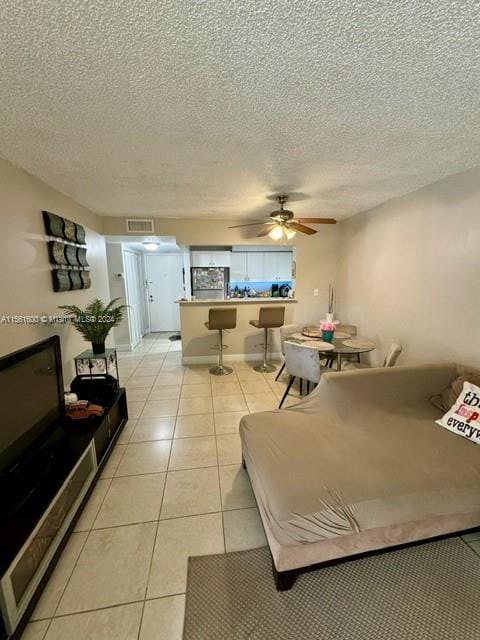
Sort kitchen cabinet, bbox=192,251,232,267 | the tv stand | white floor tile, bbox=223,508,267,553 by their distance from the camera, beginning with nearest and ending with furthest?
the tv stand < white floor tile, bbox=223,508,267,553 < kitchen cabinet, bbox=192,251,232,267

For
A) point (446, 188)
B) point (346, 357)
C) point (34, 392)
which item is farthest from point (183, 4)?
point (346, 357)

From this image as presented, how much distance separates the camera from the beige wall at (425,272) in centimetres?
227

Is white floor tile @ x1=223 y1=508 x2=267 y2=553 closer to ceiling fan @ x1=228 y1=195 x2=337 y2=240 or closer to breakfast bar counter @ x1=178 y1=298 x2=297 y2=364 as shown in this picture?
ceiling fan @ x1=228 y1=195 x2=337 y2=240

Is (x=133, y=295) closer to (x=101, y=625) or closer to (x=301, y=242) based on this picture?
(x=301, y=242)

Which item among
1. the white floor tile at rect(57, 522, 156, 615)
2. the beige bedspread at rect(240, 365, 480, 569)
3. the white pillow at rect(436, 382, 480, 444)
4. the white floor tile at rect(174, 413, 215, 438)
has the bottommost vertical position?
the white floor tile at rect(57, 522, 156, 615)

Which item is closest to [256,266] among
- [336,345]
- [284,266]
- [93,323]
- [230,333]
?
[284,266]

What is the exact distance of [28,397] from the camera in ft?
5.06

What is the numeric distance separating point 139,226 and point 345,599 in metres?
4.38

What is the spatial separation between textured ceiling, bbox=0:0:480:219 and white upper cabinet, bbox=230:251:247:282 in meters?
3.85

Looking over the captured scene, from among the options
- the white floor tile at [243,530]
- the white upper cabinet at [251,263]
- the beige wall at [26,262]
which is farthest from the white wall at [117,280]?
the white floor tile at [243,530]

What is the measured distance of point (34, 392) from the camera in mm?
1604

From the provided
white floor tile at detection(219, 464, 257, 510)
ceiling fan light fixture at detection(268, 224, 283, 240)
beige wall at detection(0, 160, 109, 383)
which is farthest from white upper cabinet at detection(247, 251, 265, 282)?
white floor tile at detection(219, 464, 257, 510)

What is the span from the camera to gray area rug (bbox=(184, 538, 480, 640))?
3.67 feet

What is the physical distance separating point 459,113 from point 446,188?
1184 mm
